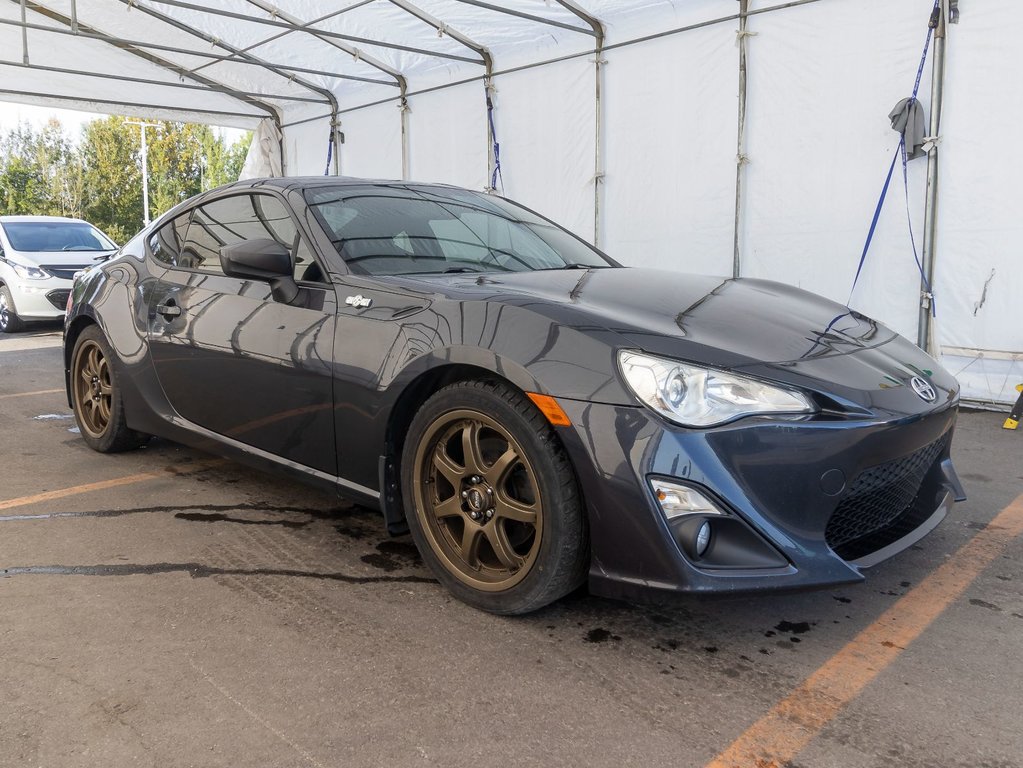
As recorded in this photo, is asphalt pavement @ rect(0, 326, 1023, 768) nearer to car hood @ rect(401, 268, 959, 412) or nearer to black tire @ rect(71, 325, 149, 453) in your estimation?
car hood @ rect(401, 268, 959, 412)

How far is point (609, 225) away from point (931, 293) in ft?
10.4

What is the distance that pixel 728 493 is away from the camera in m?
2.11

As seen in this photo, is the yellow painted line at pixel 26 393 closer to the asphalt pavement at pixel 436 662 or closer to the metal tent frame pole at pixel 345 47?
the asphalt pavement at pixel 436 662

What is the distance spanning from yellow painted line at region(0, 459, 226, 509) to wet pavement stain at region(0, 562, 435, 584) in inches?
33.3

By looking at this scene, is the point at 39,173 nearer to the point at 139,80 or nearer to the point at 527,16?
the point at 139,80

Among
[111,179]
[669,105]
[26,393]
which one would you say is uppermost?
[111,179]

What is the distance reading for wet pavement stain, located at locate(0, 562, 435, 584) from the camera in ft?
9.21

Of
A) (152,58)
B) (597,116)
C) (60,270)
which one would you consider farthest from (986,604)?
(152,58)

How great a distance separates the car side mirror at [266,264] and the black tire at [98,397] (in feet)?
4.57

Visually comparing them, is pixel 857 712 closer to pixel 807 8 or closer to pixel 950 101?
pixel 950 101

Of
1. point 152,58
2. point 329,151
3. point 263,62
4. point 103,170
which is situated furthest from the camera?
point 103,170

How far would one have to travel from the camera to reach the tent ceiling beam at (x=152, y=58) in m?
9.73

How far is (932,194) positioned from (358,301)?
16.0 feet

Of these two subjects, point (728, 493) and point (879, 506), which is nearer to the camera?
point (728, 493)
